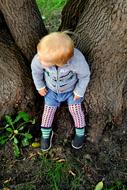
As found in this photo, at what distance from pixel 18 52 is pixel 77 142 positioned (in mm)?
988

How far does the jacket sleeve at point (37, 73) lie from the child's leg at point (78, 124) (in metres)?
0.35

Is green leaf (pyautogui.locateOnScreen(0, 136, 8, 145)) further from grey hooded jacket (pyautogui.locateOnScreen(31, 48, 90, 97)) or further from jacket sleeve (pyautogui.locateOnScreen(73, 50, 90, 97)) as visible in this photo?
jacket sleeve (pyautogui.locateOnScreen(73, 50, 90, 97))

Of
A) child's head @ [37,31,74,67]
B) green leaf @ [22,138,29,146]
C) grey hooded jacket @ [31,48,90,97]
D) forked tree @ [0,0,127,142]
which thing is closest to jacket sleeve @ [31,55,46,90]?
grey hooded jacket @ [31,48,90,97]

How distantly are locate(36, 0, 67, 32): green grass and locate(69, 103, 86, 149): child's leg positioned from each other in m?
2.05

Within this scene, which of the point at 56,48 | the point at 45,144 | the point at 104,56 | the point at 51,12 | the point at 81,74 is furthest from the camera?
the point at 51,12

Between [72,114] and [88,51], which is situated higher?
[88,51]

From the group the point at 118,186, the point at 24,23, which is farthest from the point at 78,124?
the point at 24,23

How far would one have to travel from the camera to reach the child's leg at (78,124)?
3.79 metres

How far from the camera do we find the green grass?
19.0 feet

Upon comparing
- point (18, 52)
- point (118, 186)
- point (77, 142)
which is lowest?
point (118, 186)

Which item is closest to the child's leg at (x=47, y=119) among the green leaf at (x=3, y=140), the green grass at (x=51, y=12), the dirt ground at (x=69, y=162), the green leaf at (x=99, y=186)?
the dirt ground at (x=69, y=162)

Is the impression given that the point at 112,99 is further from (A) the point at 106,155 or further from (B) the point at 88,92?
(A) the point at 106,155

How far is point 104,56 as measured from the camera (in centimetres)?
359

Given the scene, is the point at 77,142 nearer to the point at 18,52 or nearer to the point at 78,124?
the point at 78,124
